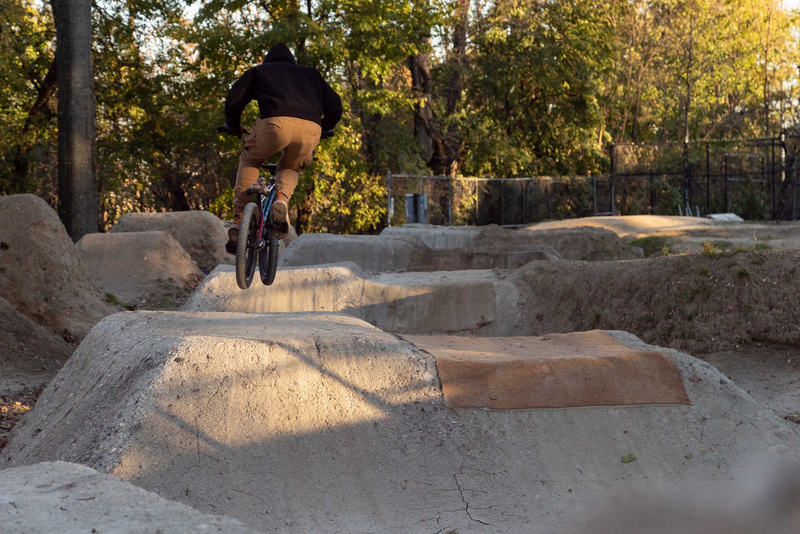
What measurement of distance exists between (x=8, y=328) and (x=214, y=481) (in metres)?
5.40

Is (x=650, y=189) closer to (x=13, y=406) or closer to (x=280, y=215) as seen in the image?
(x=280, y=215)

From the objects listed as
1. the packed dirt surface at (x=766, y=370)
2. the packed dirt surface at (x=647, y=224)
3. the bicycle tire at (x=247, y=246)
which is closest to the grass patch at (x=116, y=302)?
the bicycle tire at (x=247, y=246)

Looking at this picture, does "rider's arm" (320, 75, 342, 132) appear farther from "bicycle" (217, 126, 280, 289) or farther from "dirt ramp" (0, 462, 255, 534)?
"dirt ramp" (0, 462, 255, 534)

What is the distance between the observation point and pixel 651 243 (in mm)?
16312

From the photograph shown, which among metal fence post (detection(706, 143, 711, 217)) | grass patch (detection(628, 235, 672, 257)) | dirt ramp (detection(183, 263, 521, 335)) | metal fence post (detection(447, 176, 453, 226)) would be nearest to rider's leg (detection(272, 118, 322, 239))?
dirt ramp (detection(183, 263, 521, 335))

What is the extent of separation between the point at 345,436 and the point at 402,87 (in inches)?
860

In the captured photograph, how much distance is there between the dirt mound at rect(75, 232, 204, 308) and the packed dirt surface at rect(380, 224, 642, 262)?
4.52 meters

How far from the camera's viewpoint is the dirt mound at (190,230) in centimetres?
1623

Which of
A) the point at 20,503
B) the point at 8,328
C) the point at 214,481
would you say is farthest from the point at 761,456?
the point at 8,328

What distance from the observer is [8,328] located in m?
8.95

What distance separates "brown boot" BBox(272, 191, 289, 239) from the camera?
6480 mm

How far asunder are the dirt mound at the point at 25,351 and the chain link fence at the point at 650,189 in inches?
636

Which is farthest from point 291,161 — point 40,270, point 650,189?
point 650,189

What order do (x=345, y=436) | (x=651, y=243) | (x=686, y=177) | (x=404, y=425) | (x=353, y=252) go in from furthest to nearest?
(x=686, y=177)
(x=651, y=243)
(x=353, y=252)
(x=404, y=425)
(x=345, y=436)
